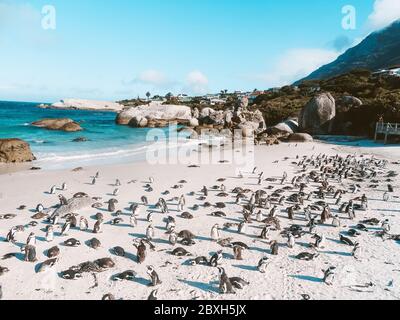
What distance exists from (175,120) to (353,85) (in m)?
36.1

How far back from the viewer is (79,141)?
142 ft

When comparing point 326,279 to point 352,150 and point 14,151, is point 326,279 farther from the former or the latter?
point 352,150

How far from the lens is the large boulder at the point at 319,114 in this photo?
50.2 meters

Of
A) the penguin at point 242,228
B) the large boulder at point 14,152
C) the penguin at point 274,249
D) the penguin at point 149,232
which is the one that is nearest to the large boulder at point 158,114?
the large boulder at point 14,152

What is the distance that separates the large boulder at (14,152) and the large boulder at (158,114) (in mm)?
45292

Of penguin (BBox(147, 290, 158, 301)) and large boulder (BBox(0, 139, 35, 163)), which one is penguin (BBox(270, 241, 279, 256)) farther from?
large boulder (BBox(0, 139, 35, 163))

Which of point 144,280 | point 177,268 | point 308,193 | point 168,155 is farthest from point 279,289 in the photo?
point 168,155

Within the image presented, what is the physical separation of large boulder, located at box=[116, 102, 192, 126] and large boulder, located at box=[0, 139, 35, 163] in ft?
149

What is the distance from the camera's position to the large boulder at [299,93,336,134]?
165 feet

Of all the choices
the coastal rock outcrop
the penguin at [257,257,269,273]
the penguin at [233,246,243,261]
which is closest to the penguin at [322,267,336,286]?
the penguin at [257,257,269,273]

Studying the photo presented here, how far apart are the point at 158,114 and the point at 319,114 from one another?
36.0m

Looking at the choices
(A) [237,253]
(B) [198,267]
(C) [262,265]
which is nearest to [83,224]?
(B) [198,267]

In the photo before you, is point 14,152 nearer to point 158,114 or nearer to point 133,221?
point 133,221

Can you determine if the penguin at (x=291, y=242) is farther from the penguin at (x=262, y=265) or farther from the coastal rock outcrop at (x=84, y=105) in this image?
the coastal rock outcrop at (x=84, y=105)
